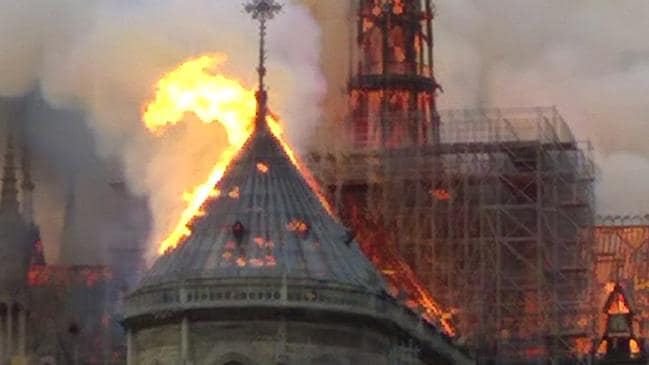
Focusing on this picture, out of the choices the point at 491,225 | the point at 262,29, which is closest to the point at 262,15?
the point at 262,29

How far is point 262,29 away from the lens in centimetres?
13038

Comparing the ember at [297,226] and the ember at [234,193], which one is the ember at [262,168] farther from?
the ember at [297,226]

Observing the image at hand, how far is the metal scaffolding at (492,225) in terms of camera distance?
5699 inches

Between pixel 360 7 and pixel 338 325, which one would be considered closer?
pixel 338 325

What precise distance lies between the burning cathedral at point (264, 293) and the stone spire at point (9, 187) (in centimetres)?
2901

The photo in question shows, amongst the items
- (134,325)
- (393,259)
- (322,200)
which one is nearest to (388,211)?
(393,259)

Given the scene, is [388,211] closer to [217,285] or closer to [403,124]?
[403,124]

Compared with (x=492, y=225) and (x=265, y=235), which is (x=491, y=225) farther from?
(x=265, y=235)

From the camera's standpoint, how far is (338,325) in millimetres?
122312

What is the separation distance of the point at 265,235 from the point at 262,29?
10.9 meters

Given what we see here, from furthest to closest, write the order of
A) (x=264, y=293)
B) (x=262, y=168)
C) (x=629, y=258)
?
(x=629, y=258) < (x=262, y=168) < (x=264, y=293)

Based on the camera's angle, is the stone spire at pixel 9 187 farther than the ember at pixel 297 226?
Yes

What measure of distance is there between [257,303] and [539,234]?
89.2 feet

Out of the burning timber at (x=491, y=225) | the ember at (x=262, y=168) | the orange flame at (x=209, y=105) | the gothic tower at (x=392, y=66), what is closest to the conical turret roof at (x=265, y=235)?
the ember at (x=262, y=168)
